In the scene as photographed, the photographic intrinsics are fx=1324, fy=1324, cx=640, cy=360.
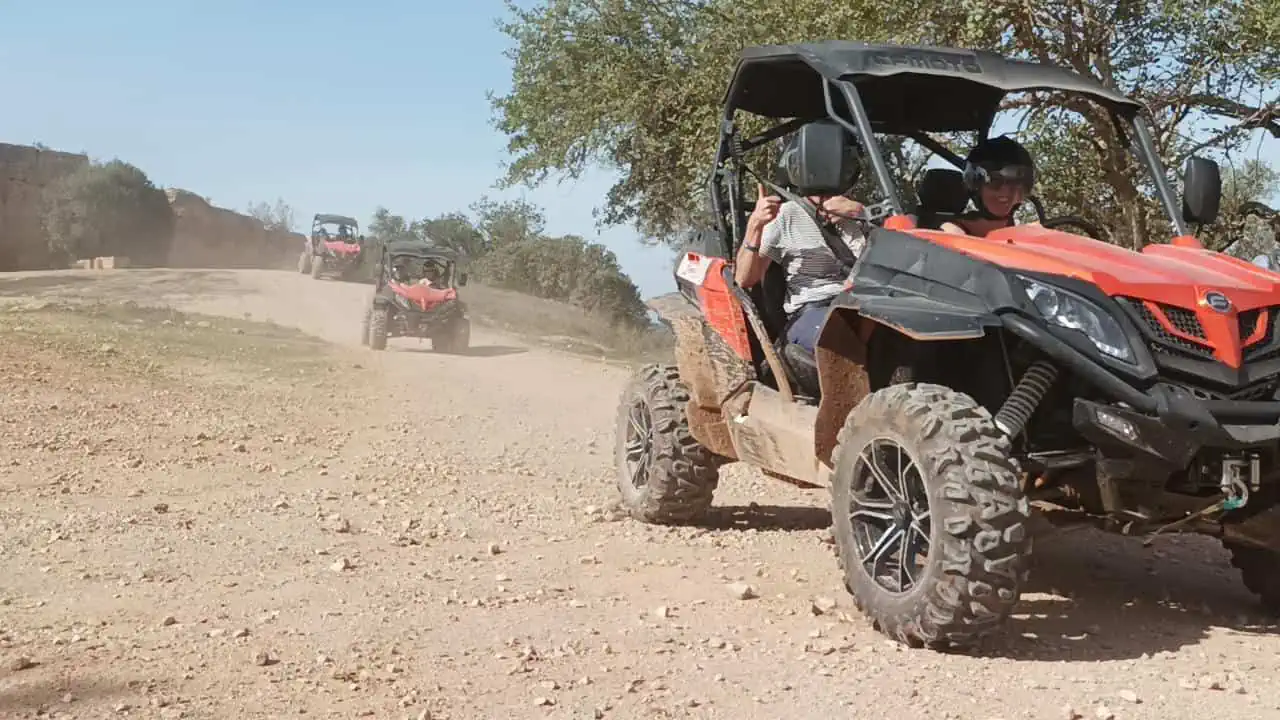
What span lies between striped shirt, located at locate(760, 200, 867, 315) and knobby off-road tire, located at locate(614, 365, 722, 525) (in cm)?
123

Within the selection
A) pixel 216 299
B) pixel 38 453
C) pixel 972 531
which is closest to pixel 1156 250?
pixel 972 531

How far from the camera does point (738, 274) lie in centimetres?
601

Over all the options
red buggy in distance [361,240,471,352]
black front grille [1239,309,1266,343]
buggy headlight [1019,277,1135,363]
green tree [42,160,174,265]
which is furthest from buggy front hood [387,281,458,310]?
green tree [42,160,174,265]

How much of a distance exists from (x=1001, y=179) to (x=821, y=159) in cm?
117

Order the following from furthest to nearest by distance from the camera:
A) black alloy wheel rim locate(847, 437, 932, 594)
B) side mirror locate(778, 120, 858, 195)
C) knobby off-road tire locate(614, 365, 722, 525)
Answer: knobby off-road tire locate(614, 365, 722, 525), side mirror locate(778, 120, 858, 195), black alloy wheel rim locate(847, 437, 932, 594)

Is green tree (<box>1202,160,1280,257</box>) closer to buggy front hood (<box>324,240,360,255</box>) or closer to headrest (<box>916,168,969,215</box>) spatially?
headrest (<box>916,168,969,215</box>)

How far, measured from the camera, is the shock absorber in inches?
170

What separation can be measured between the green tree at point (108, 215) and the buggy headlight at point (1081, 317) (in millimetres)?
48031

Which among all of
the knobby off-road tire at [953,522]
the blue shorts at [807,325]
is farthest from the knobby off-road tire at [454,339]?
the knobby off-road tire at [953,522]

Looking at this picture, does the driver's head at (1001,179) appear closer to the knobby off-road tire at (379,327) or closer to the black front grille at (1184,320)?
the black front grille at (1184,320)

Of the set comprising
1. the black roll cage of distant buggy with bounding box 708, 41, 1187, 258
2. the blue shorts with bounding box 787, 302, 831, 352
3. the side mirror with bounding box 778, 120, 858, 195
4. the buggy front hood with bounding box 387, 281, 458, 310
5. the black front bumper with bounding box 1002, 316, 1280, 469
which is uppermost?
the black roll cage of distant buggy with bounding box 708, 41, 1187, 258

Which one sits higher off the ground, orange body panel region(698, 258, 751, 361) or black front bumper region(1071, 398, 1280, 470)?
orange body panel region(698, 258, 751, 361)

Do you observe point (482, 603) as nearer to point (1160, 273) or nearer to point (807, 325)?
point (807, 325)

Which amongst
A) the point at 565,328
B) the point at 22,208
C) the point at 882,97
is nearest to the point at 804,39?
the point at 882,97
